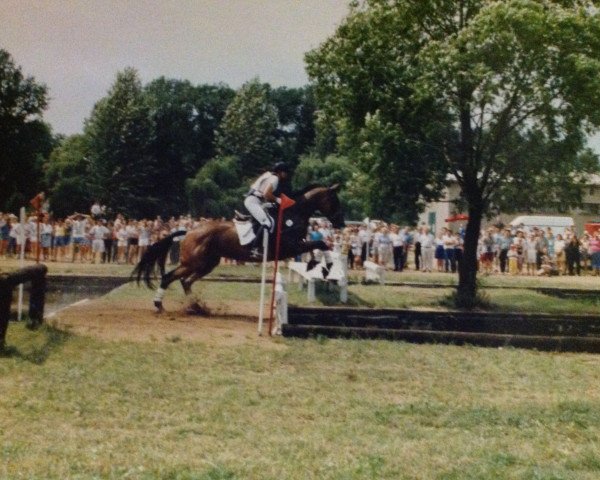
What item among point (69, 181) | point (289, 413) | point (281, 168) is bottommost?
point (289, 413)

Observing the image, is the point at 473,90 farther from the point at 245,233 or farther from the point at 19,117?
the point at 19,117

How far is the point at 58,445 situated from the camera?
5.80 metres

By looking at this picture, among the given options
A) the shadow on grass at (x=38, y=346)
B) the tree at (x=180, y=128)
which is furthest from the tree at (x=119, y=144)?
the shadow on grass at (x=38, y=346)

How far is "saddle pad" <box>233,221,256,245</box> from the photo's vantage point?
578 inches

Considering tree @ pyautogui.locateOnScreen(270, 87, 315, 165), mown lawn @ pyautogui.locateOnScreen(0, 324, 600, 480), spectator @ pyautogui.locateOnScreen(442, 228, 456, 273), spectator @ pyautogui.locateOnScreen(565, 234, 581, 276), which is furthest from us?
tree @ pyautogui.locateOnScreen(270, 87, 315, 165)

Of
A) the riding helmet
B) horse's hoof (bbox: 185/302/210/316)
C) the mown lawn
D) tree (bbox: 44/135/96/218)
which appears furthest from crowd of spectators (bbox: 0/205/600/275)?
the mown lawn

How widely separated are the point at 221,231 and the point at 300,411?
27.1ft

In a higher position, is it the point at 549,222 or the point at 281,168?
the point at 549,222

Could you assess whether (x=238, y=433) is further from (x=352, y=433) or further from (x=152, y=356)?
(x=152, y=356)

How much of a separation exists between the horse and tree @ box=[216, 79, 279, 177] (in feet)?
154

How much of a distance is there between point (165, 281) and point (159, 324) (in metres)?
1.96

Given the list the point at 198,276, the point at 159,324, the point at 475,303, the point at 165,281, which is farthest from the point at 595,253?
the point at 159,324

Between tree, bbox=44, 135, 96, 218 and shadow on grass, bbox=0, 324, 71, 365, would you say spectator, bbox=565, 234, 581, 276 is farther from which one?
shadow on grass, bbox=0, 324, 71, 365

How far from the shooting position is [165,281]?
1500cm
